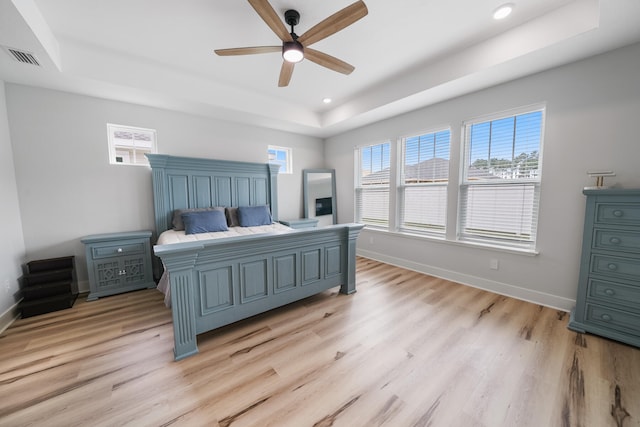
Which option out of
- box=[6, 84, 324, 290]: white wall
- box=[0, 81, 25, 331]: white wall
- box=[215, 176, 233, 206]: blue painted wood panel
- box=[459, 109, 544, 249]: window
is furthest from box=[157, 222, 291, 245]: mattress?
box=[459, 109, 544, 249]: window

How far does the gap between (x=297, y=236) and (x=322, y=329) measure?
0.97 meters

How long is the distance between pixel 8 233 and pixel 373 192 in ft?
16.6

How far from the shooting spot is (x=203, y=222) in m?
3.45

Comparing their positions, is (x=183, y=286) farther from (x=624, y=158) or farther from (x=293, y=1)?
(x=624, y=158)

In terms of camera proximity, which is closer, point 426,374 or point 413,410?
point 413,410

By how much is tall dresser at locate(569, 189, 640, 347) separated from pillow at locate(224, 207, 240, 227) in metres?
4.39

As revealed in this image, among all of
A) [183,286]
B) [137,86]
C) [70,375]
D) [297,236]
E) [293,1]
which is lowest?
[70,375]

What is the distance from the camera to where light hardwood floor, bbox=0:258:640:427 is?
139cm

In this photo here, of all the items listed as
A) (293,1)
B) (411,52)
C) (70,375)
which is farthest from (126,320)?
(411,52)

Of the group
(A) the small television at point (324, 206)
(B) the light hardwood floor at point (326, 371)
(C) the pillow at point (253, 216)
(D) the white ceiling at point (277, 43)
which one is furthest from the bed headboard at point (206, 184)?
(B) the light hardwood floor at point (326, 371)

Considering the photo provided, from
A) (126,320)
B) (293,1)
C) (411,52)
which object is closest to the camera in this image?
(293,1)

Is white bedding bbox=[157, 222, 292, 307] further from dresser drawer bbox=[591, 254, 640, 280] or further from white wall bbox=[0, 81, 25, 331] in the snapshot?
dresser drawer bbox=[591, 254, 640, 280]

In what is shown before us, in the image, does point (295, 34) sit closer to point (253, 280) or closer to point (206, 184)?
point (253, 280)

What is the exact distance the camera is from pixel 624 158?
7.15 feet
